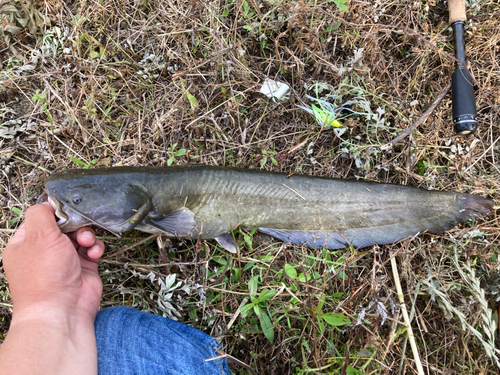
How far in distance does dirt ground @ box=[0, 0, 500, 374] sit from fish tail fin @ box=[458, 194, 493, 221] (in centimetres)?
15

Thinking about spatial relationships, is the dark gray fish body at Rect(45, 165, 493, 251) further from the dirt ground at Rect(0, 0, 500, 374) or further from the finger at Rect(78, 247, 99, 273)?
the finger at Rect(78, 247, 99, 273)

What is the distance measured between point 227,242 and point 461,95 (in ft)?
9.55

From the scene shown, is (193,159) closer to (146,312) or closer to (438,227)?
(146,312)

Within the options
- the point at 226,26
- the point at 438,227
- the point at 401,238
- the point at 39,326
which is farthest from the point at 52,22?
the point at 438,227

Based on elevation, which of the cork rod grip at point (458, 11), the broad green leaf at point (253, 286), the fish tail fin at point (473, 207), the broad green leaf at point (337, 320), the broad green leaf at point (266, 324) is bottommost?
the broad green leaf at point (266, 324)

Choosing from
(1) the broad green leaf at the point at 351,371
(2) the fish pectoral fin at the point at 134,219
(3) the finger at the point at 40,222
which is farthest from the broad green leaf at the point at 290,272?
(3) the finger at the point at 40,222

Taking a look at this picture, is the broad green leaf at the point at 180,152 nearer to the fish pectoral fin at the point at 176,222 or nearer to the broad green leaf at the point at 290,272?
the fish pectoral fin at the point at 176,222

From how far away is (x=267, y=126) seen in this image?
3.41m

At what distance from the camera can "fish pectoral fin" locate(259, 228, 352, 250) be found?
306 cm

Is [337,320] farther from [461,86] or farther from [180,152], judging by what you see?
[461,86]

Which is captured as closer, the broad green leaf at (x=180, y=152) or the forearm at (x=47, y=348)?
the forearm at (x=47, y=348)

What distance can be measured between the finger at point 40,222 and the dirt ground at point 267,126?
702mm

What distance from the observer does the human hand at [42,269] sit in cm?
224

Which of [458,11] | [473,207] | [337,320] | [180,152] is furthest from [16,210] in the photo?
[458,11]
